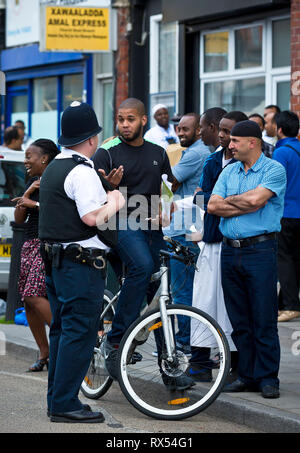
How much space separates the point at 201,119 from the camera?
8.16 m

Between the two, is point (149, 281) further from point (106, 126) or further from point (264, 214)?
point (106, 126)

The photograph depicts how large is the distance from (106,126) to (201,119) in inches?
457

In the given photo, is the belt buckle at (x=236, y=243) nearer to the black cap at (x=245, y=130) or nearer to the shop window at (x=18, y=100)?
the black cap at (x=245, y=130)

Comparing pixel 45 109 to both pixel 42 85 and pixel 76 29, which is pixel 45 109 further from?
pixel 76 29

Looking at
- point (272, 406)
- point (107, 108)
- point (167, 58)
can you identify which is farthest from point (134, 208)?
point (107, 108)

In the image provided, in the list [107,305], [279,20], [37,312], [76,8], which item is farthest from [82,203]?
[76,8]

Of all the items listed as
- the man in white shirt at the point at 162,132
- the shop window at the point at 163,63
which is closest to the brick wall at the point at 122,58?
the shop window at the point at 163,63

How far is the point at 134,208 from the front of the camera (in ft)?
24.5

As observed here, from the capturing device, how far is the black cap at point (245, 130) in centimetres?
715

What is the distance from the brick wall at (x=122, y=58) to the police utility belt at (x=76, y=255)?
11.5 m

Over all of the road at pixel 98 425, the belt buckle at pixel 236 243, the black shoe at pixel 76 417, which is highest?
the belt buckle at pixel 236 243

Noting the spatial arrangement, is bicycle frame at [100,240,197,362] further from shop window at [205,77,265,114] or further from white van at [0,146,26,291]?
shop window at [205,77,265,114]

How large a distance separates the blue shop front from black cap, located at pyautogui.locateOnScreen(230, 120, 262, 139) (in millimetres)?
12943

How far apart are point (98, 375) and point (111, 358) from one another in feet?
1.49
